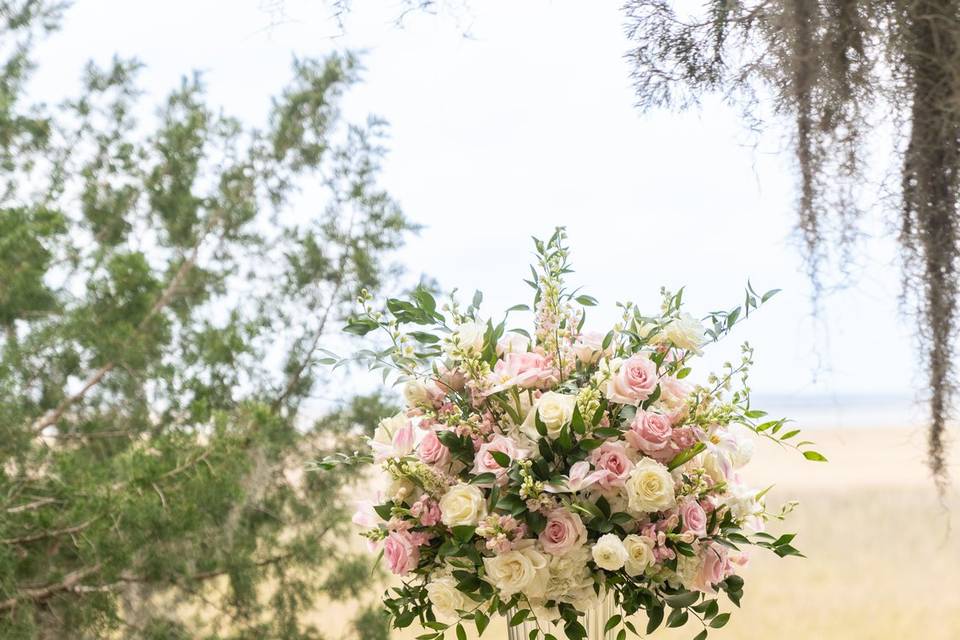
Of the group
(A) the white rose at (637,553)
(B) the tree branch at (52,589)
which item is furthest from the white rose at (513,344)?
(B) the tree branch at (52,589)

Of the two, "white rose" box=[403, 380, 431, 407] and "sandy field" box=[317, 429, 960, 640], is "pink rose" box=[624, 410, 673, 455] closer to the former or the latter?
"white rose" box=[403, 380, 431, 407]

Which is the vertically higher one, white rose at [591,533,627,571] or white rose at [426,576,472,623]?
white rose at [591,533,627,571]

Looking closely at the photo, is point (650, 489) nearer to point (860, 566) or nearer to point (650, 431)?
point (650, 431)

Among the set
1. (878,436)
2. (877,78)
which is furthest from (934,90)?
(878,436)

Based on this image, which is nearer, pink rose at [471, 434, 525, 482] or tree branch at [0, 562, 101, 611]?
pink rose at [471, 434, 525, 482]

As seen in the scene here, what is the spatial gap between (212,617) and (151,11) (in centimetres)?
122

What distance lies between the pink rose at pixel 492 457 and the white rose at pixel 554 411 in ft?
0.08

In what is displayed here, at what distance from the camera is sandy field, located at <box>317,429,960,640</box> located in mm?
2262

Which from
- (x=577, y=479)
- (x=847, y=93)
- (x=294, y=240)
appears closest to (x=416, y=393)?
(x=577, y=479)

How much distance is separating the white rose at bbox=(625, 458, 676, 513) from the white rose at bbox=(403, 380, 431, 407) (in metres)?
0.21

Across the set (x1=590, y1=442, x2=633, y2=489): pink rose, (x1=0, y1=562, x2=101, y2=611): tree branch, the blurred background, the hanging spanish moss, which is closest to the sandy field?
the blurred background

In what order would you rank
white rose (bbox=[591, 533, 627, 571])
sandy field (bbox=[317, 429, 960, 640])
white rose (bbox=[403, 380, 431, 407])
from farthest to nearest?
1. sandy field (bbox=[317, 429, 960, 640])
2. white rose (bbox=[403, 380, 431, 407])
3. white rose (bbox=[591, 533, 627, 571])

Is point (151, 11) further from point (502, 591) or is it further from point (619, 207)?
point (502, 591)

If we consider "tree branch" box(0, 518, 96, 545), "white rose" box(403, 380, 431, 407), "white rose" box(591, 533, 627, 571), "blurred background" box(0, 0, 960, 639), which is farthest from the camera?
"blurred background" box(0, 0, 960, 639)
